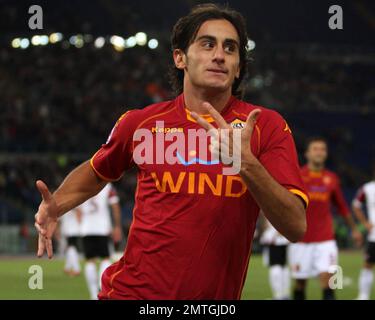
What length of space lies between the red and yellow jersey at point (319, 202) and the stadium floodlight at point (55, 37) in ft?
81.1

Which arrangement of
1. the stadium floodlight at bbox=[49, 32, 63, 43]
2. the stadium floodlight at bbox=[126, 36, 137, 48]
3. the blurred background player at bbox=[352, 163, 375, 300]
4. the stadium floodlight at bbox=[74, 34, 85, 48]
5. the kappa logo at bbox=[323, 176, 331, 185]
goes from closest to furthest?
1. the kappa logo at bbox=[323, 176, 331, 185]
2. the blurred background player at bbox=[352, 163, 375, 300]
3. the stadium floodlight at bbox=[49, 32, 63, 43]
4. the stadium floodlight at bbox=[74, 34, 85, 48]
5. the stadium floodlight at bbox=[126, 36, 137, 48]

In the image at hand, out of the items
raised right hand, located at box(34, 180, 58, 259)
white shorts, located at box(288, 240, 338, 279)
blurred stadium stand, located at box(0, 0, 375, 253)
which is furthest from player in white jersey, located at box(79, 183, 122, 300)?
blurred stadium stand, located at box(0, 0, 375, 253)

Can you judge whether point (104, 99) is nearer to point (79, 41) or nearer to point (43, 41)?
point (79, 41)

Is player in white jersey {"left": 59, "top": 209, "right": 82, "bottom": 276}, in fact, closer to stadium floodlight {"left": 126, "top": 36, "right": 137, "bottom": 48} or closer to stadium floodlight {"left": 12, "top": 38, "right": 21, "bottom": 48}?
stadium floodlight {"left": 12, "top": 38, "right": 21, "bottom": 48}

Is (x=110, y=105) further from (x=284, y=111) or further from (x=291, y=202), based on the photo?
(x=291, y=202)

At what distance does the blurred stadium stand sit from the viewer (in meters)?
32.3

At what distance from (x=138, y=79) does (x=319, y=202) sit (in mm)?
24847

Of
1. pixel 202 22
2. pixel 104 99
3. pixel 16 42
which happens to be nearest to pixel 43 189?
pixel 202 22

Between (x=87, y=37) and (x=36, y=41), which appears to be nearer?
(x=87, y=37)

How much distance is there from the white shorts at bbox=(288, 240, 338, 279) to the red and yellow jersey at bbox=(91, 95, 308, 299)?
8742mm

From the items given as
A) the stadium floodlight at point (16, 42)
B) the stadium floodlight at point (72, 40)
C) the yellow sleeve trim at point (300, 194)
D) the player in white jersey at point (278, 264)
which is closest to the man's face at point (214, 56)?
the yellow sleeve trim at point (300, 194)

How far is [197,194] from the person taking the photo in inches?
165

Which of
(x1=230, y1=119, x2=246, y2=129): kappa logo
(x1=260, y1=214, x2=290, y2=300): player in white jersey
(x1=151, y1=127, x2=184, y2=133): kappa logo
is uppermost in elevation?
(x1=230, y1=119, x2=246, y2=129): kappa logo

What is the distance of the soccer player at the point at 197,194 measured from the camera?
164 inches
